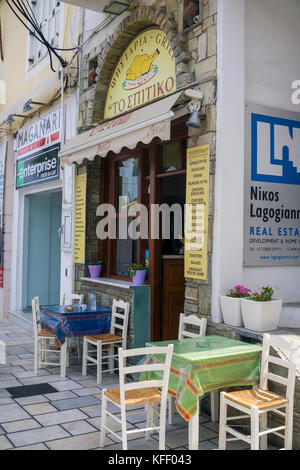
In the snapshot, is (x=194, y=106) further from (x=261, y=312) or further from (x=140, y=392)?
(x=140, y=392)

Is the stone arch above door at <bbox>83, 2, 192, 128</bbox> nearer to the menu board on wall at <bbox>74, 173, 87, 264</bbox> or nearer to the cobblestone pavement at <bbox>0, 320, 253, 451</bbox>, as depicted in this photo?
the menu board on wall at <bbox>74, 173, 87, 264</bbox>

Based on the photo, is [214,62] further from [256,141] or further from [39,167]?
[39,167]

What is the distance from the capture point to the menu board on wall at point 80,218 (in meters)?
8.00

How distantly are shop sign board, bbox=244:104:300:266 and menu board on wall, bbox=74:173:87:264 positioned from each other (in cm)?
344

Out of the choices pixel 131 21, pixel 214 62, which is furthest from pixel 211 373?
pixel 131 21

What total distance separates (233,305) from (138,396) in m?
1.44

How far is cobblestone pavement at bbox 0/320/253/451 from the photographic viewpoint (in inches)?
167

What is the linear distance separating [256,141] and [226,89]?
2.32 feet

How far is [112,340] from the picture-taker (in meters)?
6.39

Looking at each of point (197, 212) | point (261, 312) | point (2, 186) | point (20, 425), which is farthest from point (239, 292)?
point (2, 186)

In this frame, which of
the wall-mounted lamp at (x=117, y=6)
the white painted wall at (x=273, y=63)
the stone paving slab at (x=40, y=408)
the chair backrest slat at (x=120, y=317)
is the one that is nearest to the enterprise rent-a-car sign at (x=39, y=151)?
the wall-mounted lamp at (x=117, y=6)

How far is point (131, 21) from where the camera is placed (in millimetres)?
6812

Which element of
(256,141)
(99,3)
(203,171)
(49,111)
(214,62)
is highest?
(99,3)
